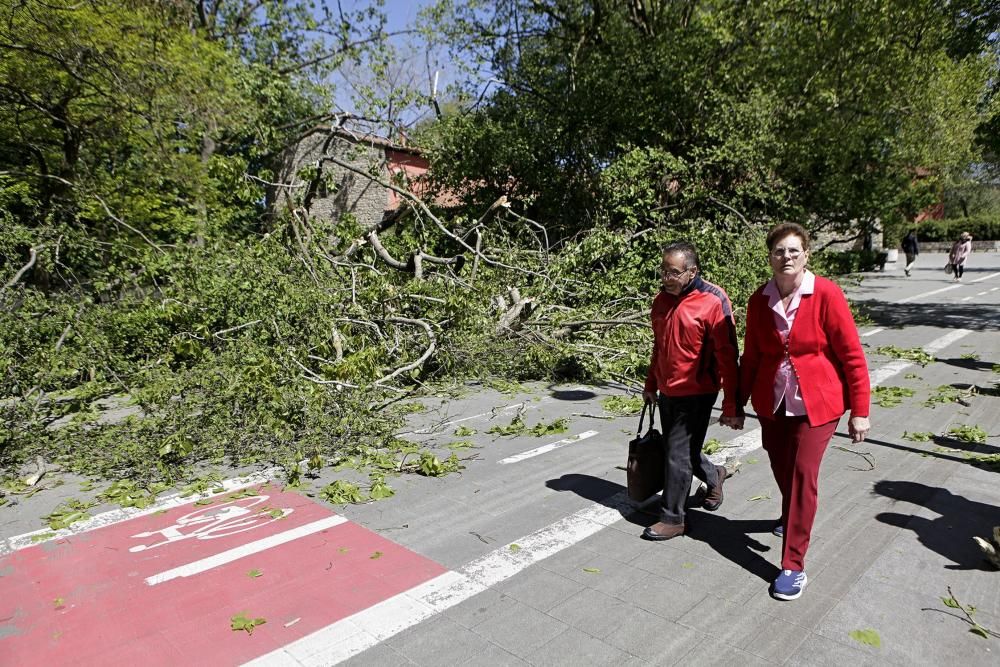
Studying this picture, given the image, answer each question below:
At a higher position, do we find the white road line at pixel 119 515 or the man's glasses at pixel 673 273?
the man's glasses at pixel 673 273

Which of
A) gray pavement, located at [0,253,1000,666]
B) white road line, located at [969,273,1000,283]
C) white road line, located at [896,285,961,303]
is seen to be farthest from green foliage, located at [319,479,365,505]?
white road line, located at [969,273,1000,283]

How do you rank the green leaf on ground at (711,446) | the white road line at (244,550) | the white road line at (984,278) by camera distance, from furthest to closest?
the white road line at (984,278), the green leaf on ground at (711,446), the white road line at (244,550)

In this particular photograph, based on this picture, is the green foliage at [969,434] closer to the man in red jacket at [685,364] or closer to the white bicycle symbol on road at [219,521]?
the man in red jacket at [685,364]

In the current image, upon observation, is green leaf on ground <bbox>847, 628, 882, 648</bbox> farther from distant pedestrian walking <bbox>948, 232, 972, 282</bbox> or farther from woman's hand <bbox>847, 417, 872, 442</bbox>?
distant pedestrian walking <bbox>948, 232, 972, 282</bbox>

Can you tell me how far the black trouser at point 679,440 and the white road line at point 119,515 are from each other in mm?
3191

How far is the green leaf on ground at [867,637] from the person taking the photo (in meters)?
2.85

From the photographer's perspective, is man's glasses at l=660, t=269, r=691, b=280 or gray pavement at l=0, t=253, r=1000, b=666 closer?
gray pavement at l=0, t=253, r=1000, b=666

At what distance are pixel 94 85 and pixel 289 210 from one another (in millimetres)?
3551

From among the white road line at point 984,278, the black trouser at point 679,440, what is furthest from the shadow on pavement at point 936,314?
the black trouser at point 679,440

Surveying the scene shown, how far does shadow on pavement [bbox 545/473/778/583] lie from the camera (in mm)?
3674

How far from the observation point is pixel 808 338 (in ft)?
10.3

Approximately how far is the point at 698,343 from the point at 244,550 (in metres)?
3.02

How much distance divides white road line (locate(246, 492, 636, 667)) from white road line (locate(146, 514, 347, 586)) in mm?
1081

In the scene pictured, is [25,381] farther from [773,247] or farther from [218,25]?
[218,25]
